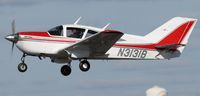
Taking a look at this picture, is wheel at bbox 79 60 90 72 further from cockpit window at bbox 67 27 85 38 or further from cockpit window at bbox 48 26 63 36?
cockpit window at bbox 48 26 63 36

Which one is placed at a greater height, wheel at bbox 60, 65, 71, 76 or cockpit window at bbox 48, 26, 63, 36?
cockpit window at bbox 48, 26, 63, 36

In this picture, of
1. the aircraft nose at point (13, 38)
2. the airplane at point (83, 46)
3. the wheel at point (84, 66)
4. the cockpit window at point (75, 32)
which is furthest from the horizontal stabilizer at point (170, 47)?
the aircraft nose at point (13, 38)

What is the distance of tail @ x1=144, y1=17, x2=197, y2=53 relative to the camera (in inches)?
1395

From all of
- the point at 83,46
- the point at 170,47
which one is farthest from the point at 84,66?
the point at 170,47

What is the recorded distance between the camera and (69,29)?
1265 inches

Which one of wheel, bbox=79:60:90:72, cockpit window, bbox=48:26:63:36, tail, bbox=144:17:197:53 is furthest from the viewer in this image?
tail, bbox=144:17:197:53

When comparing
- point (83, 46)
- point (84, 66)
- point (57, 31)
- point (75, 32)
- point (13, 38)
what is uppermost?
point (57, 31)

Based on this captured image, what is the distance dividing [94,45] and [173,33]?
6.09 metres

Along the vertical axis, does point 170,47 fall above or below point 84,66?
above

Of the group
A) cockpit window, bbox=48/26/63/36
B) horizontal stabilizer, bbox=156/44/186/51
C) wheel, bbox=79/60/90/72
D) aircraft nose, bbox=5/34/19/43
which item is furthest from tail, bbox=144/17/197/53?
aircraft nose, bbox=5/34/19/43

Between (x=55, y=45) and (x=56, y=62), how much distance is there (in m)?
1.33

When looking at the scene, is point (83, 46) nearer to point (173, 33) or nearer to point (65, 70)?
point (65, 70)

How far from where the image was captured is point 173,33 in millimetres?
36250

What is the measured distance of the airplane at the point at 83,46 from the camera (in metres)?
31.9
